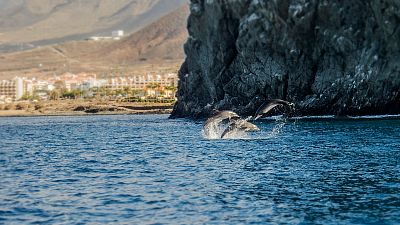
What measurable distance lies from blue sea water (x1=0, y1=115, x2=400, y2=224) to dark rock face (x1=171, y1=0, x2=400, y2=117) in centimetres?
4738

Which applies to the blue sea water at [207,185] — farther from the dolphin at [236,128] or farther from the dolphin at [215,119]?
the dolphin at [236,128]

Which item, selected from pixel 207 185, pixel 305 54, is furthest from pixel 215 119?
pixel 305 54

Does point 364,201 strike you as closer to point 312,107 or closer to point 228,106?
point 312,107

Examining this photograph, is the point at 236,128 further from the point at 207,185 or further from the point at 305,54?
the point at 305,54

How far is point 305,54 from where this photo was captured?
11862 cm

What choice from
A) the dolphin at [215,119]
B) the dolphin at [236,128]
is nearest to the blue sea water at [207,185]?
the dolphin at [215,119]

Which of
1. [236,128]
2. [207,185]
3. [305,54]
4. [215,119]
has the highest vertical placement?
[305,54]

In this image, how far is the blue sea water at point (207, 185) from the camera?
2778cm

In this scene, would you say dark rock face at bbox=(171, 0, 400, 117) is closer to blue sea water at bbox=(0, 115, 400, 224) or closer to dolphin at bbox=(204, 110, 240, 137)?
dolphin at bbox=(204, 110, 240, 137)

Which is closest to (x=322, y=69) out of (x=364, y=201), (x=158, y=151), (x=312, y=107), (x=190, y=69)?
(x=312, y=107)

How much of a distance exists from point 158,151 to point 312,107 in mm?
59508

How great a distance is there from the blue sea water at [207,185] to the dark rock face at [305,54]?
47376 mm

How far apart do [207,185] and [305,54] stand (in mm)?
85588

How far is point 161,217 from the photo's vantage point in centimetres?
2756
